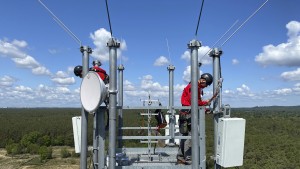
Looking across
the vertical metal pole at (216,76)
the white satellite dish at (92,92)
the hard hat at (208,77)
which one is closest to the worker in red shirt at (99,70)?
the white satellite dish at (92,92)

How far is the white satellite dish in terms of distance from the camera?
597 cm

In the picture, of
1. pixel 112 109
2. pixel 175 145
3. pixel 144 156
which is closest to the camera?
pixel 112 109

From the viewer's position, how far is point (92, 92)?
613 centimetres

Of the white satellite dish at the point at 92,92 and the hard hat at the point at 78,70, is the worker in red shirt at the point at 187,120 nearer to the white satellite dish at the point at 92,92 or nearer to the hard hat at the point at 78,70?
the white satellite dish at the point at 92,92

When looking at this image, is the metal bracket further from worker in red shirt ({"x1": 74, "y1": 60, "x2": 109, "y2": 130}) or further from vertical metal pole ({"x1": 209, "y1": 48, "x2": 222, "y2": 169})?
worker in red shirt ({"x1": 74, "y1": 60, "x2": 109, "y2": 130})

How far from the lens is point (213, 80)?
6891mm

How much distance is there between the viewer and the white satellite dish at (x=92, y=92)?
5.97m

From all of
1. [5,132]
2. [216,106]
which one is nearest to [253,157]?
[216,106]

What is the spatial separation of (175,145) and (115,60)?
15.9 feet

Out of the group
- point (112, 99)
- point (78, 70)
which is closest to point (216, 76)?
point (112, 99)

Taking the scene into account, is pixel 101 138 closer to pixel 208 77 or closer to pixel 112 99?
pixel 112 99

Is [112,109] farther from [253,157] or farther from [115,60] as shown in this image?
[253,157]

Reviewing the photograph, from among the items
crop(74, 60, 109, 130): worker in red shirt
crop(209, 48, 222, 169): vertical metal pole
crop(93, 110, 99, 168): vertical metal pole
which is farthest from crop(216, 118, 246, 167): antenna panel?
crop(74, 60, 109, 130): worker in red shirt

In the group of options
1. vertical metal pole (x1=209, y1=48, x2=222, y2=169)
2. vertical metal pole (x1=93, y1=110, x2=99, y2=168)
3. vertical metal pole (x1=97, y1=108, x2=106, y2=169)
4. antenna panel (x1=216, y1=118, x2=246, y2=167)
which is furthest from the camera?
vertical metal pole (x1=209, y1=48, x2=222, y2=169)
